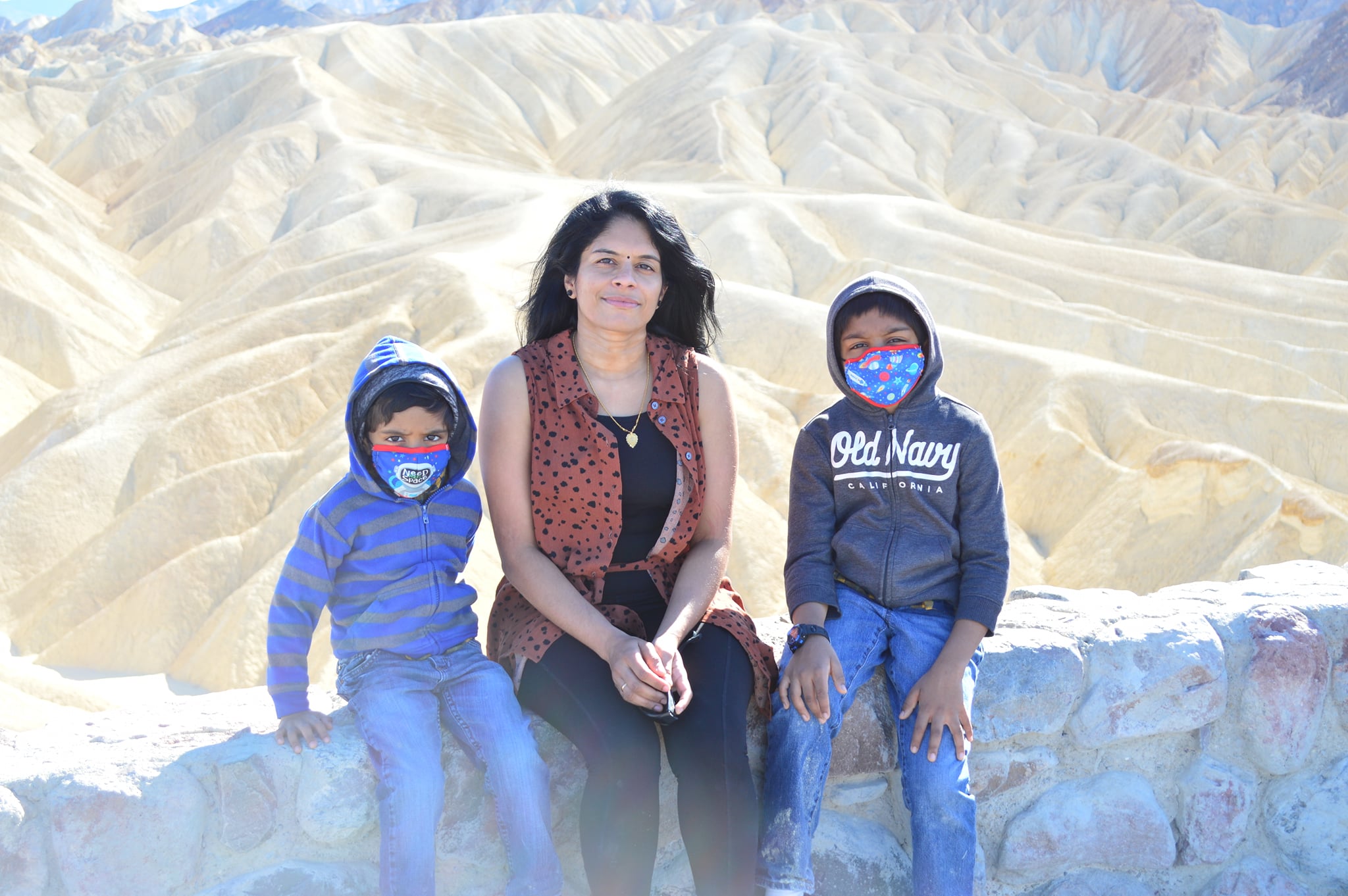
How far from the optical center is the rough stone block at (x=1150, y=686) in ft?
9.13

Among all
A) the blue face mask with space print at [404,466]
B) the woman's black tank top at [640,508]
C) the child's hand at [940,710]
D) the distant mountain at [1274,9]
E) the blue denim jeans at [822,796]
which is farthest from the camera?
the distant mountain at [1274,9]

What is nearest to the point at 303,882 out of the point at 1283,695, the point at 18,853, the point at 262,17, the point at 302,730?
the point at 302,730

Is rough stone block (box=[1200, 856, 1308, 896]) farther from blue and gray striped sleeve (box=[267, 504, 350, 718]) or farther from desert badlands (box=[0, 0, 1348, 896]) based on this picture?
blue and gray striped sleeve (box=[267, 504, 350, 718])

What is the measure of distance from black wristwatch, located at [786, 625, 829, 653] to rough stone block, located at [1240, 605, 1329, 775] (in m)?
1.14

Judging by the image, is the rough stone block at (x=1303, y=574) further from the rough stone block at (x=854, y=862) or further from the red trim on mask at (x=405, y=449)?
the red trim on mask at (x=405, y=449)

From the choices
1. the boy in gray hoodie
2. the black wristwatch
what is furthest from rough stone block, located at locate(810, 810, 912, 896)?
the black wristwatch

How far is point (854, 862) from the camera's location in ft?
8.55

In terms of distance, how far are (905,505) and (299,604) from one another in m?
1.49

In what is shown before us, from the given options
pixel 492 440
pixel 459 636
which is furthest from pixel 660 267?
pixel 459 636

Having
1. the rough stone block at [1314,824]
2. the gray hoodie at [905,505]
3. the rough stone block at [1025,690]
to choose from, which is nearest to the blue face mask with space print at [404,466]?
the gray hoodie at [905,505]

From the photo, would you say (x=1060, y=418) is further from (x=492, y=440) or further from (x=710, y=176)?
(x=710, y=176)

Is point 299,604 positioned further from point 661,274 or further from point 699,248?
point 699,248

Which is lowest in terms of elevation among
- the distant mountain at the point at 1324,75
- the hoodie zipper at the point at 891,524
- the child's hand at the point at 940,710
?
the child's hand at the point at 940,710

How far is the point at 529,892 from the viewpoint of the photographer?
2.31 meters
